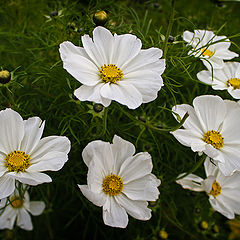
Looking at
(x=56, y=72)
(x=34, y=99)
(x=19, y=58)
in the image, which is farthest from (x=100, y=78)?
(x=19, y=58)

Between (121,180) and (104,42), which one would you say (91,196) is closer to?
(121,180)

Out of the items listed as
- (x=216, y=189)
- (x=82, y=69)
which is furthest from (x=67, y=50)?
(x=216, y=189)

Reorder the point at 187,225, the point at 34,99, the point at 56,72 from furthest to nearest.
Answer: the point at 187,225
the point at 34,99
the point at 56,72

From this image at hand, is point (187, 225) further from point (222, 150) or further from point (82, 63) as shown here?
point (82, 63)

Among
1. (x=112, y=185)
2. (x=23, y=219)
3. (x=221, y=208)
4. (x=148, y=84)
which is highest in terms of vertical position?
(x=148, y=84)

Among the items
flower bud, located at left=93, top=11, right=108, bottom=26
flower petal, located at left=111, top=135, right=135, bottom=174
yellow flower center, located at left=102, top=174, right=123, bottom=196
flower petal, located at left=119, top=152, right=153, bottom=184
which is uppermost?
flower bud, located at left=93, top=11, right=108, bottom=26

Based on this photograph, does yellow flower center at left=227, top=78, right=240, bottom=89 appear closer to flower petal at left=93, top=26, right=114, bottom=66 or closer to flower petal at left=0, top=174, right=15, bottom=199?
flower petal at left=93, top=26, right=114, bottom=66

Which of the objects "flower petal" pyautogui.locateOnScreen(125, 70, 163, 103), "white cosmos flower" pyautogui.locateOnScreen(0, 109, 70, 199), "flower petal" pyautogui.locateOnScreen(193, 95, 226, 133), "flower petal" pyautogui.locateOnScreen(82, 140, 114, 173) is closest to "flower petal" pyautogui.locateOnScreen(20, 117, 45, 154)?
"white cosmos flower" pyautogui.locateOnScreen(0, 109, 70, 199)
